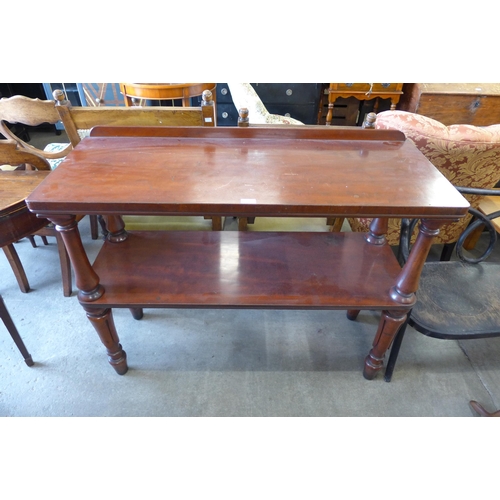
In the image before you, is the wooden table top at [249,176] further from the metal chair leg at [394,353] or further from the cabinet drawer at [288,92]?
the cabinet drawer at [288,92]

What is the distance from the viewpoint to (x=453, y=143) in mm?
1338

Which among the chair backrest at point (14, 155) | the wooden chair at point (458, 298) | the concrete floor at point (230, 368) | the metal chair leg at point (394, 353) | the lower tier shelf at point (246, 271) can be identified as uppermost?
the chair backrest at point (14, 155)

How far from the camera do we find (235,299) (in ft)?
3.86

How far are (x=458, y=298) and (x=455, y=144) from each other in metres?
0.60

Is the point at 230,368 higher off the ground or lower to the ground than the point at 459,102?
lower

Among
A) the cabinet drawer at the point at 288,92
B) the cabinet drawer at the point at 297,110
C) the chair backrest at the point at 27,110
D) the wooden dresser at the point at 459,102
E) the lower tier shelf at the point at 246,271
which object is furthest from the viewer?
the cabinet drawer at the point at 297,110

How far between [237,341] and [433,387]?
0.87 meters

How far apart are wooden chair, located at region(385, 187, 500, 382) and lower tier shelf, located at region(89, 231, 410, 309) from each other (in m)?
0.16

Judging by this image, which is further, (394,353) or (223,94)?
(223,94)

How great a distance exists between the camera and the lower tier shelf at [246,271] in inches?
46.2

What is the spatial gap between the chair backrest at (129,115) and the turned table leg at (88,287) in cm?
56

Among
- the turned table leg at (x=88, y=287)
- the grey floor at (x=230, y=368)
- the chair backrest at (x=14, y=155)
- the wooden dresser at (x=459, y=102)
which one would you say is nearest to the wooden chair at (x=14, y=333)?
the grey floor at (x=230, y=368)

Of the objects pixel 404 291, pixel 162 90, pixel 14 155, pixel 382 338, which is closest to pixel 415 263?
pixel 404 291

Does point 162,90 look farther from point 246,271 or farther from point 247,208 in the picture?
point 247,208
